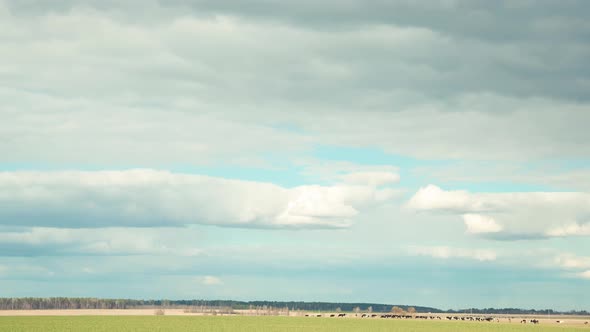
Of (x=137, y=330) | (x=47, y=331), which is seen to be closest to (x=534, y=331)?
(x=137, y=330)

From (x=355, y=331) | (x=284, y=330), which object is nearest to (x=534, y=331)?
(x=355, y=331)

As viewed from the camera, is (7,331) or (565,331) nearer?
(7,331)

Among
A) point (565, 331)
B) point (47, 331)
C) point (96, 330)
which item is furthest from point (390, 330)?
point (47, 331)

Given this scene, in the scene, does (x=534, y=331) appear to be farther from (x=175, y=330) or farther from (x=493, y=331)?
(x=175, y=330)

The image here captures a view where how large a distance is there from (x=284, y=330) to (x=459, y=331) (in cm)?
3757

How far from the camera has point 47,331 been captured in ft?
414

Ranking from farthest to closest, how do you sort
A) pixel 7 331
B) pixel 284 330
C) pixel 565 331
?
pixel 565 331 < pixel 284 330 < pixel 7 331

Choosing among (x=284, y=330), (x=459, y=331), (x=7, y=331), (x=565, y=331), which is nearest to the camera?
(x=7, y=331)

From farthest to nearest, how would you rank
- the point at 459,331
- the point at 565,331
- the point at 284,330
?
the point at 565,331, the point at 459,331, the point at 284,330

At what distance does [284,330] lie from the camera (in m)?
136

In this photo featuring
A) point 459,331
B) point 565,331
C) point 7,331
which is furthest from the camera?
point 565,331

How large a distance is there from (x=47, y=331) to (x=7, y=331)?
6.75 metres

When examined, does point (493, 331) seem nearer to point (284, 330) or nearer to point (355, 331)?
point (355, 331)

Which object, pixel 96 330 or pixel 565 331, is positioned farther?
pixel 565 331
